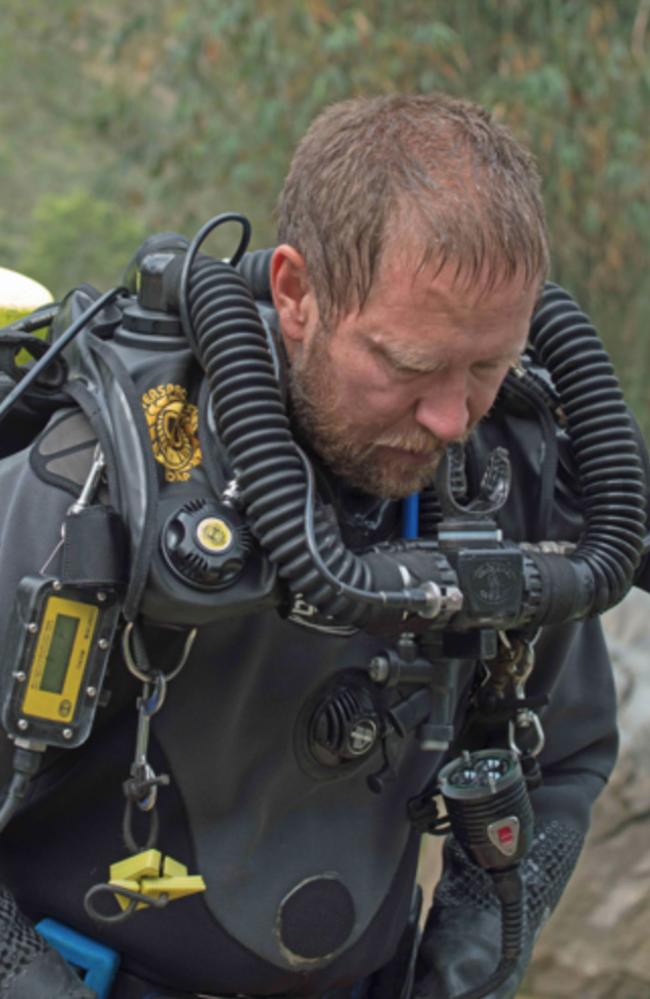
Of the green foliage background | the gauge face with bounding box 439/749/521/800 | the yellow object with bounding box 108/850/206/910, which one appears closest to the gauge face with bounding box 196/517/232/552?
the yellow object with bounding box 108/850/206/910

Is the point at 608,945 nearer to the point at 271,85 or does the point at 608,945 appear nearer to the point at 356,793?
the point at 356,793

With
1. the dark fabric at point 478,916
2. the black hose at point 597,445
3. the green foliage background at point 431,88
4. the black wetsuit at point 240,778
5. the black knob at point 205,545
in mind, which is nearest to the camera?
the black knob at point 205,545

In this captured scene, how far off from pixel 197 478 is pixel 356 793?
19.7 inches

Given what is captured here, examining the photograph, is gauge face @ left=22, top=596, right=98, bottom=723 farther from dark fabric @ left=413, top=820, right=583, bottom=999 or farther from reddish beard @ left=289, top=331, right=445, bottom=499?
dark fabric @ left=413, top=820, right=583, bottom=999

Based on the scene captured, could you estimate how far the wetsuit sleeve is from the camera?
228 cm

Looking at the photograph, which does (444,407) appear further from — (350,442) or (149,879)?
(149,879)

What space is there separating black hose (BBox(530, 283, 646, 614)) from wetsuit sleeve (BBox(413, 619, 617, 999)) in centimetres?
30

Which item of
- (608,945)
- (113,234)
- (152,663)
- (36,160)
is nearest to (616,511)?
(152,663)

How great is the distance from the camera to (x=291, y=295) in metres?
1.98

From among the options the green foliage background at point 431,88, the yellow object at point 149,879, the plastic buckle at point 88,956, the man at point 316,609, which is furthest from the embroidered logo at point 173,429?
the green foliage background at point 431,88

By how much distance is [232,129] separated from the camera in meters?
6.44

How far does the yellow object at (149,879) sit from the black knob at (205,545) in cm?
36

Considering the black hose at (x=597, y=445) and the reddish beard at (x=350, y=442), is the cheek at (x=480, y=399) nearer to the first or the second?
the reddish beard at (x=350, y=442)

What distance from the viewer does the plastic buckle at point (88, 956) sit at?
2018mm
